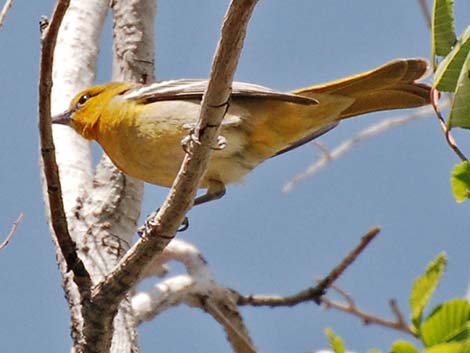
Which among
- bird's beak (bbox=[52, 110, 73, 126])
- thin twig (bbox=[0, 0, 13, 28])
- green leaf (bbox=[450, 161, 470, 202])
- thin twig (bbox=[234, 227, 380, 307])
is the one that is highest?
thin twig (bbox=[0, 0, 13, 28])

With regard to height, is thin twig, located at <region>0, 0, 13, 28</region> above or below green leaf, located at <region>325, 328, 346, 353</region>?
above

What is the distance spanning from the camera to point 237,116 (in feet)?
13.7

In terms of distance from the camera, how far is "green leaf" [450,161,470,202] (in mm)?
1796

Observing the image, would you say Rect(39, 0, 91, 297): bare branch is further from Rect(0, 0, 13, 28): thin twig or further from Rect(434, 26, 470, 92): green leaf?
Rect(434, 26, 470, 92): green leaf

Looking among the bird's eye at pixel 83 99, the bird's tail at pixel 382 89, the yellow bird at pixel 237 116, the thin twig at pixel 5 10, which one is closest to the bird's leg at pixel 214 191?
the yellow bird at pixel 237 116

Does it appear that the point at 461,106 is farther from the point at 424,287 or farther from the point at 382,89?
the point at 382,89

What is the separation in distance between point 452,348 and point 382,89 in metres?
3.01

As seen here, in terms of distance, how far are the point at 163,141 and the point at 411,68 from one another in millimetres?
1135

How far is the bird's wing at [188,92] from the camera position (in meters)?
4.06

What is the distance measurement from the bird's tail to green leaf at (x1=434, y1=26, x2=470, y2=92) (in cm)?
226

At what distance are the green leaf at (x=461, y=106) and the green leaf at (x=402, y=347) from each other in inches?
21.8

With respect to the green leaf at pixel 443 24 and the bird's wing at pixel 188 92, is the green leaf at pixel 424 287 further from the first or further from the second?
the bird's wing at pixel 188 92

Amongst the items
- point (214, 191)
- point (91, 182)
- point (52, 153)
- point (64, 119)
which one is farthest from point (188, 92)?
point (52, 153)

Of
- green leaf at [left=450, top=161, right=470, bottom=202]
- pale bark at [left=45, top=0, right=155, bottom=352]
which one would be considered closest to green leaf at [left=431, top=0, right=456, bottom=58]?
green leaf at [left=450, top=161, right=470, bottom=202]
